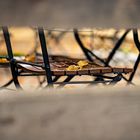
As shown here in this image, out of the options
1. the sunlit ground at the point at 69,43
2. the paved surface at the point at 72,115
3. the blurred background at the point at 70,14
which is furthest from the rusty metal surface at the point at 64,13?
the sunlit ground at the point at 69,43

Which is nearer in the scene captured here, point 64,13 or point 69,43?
point 64,13

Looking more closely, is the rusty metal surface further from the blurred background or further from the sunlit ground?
the sunlit ground

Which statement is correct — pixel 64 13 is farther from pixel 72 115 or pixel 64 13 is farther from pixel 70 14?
pixel 72 115

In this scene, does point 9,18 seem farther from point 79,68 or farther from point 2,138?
point 79,68

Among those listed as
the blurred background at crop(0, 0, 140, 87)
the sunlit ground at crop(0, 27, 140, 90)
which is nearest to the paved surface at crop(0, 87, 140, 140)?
the blurred background at crop(0, 0, 140, 87)

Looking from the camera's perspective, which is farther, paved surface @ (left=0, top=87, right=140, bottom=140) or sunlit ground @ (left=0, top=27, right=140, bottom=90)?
sunlit ground @ (left=0, top=27, right=140, bottom=90)

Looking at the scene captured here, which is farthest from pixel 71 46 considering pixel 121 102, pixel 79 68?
pixel 121 102

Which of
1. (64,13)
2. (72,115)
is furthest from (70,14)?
(72,115)
